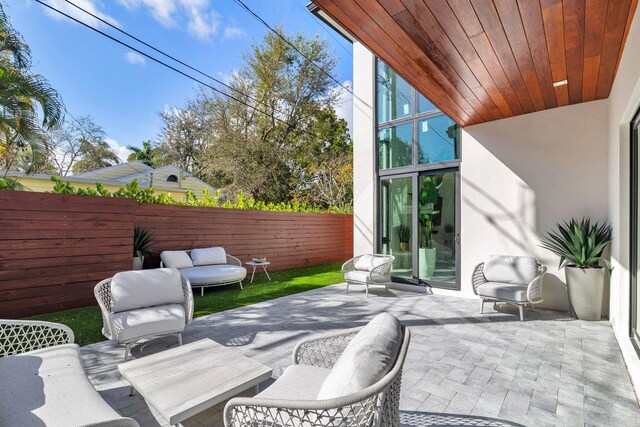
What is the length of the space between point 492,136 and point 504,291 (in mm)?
2677

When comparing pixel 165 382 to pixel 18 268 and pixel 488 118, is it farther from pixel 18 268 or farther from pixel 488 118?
pixel 488 118

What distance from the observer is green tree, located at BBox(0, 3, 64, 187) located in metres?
6.29

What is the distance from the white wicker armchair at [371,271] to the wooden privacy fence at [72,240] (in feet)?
10.7

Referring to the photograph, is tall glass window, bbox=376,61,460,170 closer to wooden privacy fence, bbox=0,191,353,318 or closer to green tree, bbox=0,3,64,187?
wooden privacy fence, bbox=0,191,353,318

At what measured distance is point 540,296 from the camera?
177 inches

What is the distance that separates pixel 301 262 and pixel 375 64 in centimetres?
568

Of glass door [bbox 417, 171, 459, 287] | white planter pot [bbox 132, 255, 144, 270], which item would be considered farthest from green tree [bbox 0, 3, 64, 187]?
glass door [bbox 417, 171, 459, 287]

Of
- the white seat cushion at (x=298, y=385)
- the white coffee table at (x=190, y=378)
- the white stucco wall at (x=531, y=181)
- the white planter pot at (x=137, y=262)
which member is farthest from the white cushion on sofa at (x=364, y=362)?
the white planter pot at (x=137, y=262)

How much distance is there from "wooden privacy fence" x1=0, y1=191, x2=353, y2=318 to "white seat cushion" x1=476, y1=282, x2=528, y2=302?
5494 millimetres

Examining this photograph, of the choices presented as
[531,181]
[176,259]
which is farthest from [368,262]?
[176,259]

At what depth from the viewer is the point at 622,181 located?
3605 millimetres

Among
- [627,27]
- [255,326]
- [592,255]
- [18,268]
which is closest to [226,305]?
[255,326]

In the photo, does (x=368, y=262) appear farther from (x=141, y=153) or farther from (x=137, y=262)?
(x=141, y=153)

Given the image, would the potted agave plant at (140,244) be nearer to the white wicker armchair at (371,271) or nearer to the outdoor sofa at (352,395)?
the white wicker armchair at (371,271)
